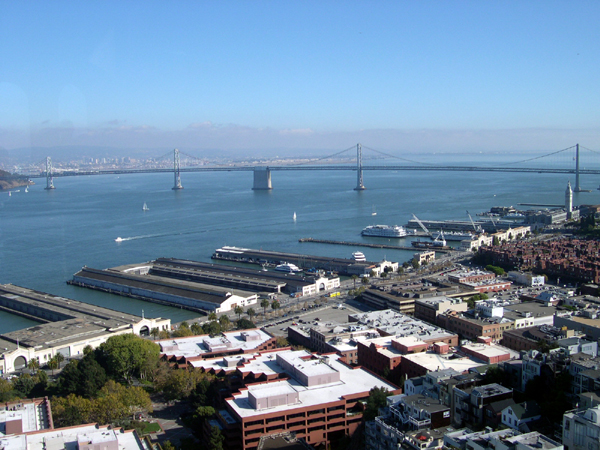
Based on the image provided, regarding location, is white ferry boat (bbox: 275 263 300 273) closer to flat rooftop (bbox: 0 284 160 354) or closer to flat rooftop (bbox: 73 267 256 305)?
flat rooftop (bbox: 73 267 256 305)

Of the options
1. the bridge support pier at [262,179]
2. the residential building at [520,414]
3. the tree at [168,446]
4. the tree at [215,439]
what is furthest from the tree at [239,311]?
the bridge support pier at [262,179]

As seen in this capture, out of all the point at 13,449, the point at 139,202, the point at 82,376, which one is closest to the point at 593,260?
the point at 82,376

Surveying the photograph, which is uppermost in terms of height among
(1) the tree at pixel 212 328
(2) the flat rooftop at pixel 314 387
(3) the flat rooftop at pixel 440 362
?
(3) the flat rooftop at pixel 440 362

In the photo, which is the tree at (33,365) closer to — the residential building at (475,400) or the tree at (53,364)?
the tree at (53,364)

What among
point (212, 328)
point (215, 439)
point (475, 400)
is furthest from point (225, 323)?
point (475, 400)

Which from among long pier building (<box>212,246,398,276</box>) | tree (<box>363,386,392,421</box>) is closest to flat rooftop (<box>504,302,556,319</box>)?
tree (<box>363,386,392,421</box>)

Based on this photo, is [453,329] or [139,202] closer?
[453,329]

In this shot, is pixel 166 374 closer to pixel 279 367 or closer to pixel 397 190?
pixel 279 367
